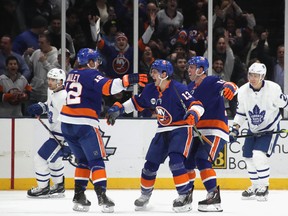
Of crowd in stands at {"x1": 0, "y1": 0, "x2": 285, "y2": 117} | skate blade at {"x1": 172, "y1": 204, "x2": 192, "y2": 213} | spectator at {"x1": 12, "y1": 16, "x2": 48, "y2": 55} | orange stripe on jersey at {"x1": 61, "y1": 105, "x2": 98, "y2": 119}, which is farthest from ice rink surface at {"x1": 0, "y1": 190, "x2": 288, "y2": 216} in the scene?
spectator at {"x1": 12, "y1": 16, "x2": 48, "y2": 55}

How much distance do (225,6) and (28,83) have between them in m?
2.40

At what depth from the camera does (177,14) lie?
34.3ft

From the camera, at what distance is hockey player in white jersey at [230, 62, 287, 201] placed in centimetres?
873

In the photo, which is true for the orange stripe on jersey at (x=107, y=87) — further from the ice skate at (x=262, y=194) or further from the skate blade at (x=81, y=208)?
the ice skate at (x=262, y=194)

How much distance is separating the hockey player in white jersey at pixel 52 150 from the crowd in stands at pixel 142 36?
117 cm

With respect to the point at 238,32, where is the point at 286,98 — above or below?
below

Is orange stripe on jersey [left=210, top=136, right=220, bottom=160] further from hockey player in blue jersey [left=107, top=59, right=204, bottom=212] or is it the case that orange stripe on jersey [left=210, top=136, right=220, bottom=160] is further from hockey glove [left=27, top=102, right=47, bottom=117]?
hockey glove [left=27, top=102, right=47, bottom=117]

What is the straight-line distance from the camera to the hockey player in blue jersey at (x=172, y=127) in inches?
295

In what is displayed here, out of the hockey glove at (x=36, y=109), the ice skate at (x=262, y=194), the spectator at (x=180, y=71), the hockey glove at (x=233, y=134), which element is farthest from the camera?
the spectator at (x=180, y=71)

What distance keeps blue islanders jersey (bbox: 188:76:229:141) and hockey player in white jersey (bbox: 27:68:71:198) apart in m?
1.49

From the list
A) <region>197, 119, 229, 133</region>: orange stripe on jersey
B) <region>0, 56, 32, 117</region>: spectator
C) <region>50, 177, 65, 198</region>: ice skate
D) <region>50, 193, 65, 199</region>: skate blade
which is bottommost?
<region>50, 193, 65, 199</region>: skate blade

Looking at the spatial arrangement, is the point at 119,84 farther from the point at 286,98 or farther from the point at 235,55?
the point at 235,55

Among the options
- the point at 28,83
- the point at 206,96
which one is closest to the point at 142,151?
the point at 28,83

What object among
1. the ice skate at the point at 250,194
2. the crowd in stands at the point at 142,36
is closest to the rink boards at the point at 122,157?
the crowd in stands at the point at 142,36
